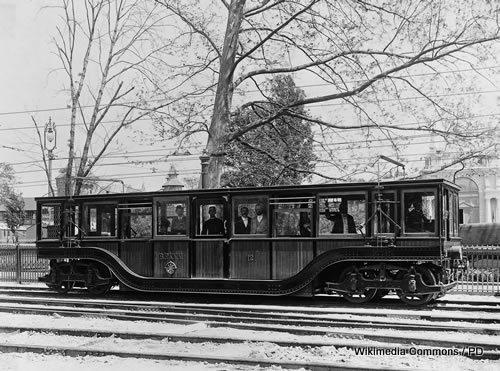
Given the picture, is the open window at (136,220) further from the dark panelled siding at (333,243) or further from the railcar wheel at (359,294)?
the railcar wheel at (359,294)

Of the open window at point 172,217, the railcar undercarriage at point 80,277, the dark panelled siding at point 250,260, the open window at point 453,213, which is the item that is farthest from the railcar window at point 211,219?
the open window at point 453,213

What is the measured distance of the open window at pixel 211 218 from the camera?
14.6 meters

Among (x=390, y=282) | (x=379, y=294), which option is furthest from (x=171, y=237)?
(x=390, y=282)

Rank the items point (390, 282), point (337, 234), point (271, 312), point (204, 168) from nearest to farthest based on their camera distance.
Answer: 1. point (271, 312)
2. point (390, 282)
3. point (337, 234)
4. point (204, 168)

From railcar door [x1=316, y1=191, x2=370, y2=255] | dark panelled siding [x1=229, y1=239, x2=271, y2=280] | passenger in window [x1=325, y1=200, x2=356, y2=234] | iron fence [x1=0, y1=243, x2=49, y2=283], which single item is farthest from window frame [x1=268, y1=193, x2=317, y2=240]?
iron fence [x1=0, y1=243, x2=49, y2=283]

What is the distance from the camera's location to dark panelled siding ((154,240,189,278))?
14.9 metres

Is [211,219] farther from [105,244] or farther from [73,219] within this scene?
[73,219]

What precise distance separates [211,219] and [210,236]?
15.2 inches

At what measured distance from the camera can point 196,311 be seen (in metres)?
12.5

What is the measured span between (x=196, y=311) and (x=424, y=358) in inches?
221

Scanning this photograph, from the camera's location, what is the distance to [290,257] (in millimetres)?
13906

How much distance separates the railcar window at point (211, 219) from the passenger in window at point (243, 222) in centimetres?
30

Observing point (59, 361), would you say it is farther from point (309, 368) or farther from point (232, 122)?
point (232, 122)

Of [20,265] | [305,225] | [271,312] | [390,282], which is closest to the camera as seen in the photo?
[271,312]
